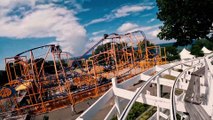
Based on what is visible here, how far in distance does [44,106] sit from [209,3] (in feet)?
67.9

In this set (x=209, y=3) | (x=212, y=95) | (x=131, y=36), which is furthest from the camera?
(x=131, y=36)

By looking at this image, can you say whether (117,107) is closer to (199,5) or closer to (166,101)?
(166,101)

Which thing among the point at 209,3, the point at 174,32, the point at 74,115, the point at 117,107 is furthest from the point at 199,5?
the point at 117,107

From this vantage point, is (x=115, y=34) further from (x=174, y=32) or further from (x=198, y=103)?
(x=198, y=103)

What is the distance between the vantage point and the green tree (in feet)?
81.4

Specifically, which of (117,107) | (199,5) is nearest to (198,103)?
(117,107)

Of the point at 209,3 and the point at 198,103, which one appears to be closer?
the point at 198,103

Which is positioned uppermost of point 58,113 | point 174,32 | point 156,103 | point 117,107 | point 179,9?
point 179,9

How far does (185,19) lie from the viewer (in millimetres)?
25297

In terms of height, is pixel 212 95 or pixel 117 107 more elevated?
pixel 212 95

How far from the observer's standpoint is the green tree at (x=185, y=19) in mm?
24798

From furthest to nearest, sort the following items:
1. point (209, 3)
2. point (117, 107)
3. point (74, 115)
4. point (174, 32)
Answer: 1. point (174, 32)
2. point (209, 3)
3. point (74, 115)
4. point (117, 107)

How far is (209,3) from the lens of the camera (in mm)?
23953

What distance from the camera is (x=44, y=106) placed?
55.4ft
